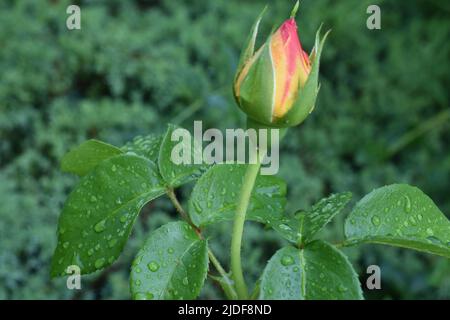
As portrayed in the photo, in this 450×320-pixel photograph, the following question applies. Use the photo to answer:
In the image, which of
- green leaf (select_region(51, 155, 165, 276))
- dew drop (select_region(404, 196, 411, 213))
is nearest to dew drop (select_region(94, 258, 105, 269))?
green leaf (select_region(51, 155, 165, 276))

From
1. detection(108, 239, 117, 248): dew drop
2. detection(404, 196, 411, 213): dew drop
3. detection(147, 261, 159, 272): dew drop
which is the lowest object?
detection(147, 261, 159, 272): dew drop

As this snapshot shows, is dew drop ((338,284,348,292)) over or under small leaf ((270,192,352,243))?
under

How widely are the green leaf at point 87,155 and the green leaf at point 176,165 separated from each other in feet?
0.15

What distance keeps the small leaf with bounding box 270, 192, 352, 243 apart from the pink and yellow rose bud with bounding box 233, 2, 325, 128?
9cm

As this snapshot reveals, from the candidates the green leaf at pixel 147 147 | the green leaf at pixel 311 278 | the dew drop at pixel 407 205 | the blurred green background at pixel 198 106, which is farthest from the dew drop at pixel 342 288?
the blurred green background at pixel 198 106

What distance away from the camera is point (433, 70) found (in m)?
1.66

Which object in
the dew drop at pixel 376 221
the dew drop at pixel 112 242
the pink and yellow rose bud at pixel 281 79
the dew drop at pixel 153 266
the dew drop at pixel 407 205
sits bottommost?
the dew drop at pixel 153 266

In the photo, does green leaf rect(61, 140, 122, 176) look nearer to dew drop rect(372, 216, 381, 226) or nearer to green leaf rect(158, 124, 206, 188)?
green leaf rect(158, 124, 206, 188)

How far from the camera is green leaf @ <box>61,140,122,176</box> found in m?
0.59

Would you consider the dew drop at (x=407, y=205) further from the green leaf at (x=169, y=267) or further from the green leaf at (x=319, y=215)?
the green leaf at (x=169, y=267)

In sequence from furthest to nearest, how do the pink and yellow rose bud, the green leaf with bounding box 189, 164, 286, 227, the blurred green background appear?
1. the blurred green background
2. the green leaf with bounding box 189, 164, 286, 227
3. the pink and yellow rose bud

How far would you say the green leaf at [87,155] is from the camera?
59 cm

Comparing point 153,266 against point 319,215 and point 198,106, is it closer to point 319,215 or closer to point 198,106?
point 319,215

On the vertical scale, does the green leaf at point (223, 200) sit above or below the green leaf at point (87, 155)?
below
